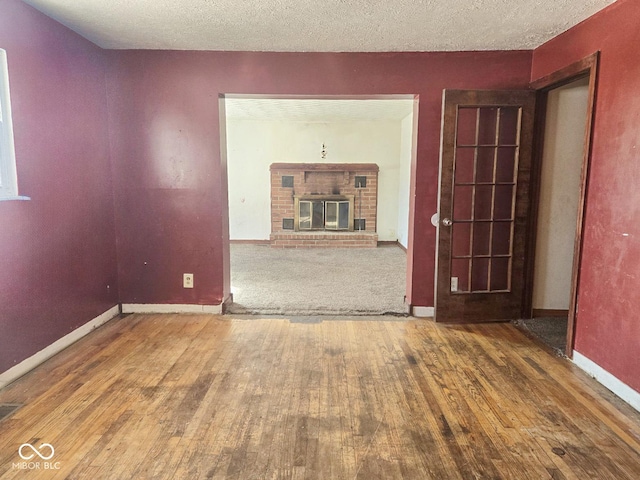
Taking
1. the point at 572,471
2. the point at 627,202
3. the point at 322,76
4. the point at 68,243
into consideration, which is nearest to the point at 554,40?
A: the point at 627,202

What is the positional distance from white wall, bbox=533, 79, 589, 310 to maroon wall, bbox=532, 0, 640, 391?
67cm

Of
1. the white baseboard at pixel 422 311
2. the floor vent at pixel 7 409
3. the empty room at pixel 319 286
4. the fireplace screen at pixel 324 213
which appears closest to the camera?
the empty room at pixel 319 286

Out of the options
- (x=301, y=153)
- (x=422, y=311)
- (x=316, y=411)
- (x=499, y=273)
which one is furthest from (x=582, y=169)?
(x=301, y=153)

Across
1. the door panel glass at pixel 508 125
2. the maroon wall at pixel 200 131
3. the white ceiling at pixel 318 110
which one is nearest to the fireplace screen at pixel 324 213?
the white ceiling at pixel 318 110

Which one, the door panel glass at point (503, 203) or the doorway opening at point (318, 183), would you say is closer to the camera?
the door panel glass at point (503, 203)

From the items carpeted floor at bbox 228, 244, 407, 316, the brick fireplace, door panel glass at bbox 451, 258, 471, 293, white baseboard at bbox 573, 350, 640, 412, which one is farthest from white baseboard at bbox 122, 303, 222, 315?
the brick fireplace

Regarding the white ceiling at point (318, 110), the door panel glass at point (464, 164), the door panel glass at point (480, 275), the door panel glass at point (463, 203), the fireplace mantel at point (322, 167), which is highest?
the white ceiling at point (318, 110)

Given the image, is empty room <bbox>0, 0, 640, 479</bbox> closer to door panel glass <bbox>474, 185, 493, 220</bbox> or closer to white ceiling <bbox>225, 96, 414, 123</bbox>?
door panel glass <bbox>474, 185, 493, 220</bbox>

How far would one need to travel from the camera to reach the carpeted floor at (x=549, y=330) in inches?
117

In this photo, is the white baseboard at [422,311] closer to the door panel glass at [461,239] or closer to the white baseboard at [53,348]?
the door panel glass at [461,239]

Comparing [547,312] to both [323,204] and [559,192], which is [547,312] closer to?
[559,192]

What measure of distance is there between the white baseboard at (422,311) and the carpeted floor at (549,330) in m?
0.72

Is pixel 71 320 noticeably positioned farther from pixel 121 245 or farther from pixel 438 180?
pixel 438 180

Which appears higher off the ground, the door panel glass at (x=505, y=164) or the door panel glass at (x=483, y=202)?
the door panel glass at (x=505, y=164)
